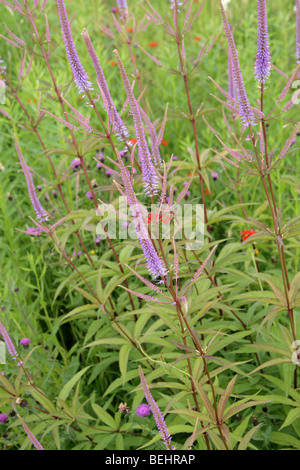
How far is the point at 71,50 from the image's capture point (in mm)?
2135

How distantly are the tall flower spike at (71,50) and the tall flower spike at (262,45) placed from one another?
2.54 feet

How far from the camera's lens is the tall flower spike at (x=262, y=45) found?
6.37 ft

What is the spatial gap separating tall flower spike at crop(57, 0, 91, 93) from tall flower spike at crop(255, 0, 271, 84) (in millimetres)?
774

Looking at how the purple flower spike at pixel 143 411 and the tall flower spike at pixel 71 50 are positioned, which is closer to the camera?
the tall flower spike at pixel 71 50

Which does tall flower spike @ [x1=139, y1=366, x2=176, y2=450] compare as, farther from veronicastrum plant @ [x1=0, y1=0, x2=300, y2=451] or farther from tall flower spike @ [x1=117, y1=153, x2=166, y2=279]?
tall flower spike @ [x1=117, y1=153, x2=166, y2=279]

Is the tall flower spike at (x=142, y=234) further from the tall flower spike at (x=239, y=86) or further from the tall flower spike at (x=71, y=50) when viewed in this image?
the tall flower spike at (x=71, y=50)

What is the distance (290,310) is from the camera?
2236 mm

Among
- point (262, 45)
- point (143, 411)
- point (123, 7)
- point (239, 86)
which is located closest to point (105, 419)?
point (143, 411)

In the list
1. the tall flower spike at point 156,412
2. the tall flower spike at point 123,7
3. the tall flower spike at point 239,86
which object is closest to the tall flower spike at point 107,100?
the tall flower spike at point 239,86

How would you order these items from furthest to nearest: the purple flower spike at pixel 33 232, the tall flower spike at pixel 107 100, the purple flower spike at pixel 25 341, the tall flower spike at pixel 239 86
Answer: the purple flower spike at pixel 25 341 → the purple flower spike at pixel 33 232 → the tall flower spike at pixel 107 100 → the tall flower spike at pixel 239 86

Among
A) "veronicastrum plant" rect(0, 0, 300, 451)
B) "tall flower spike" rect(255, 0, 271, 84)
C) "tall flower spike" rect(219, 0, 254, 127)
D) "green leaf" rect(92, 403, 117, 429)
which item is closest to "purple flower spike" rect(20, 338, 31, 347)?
"veronicastrum plant" rect(0, 0, 300, 451)
